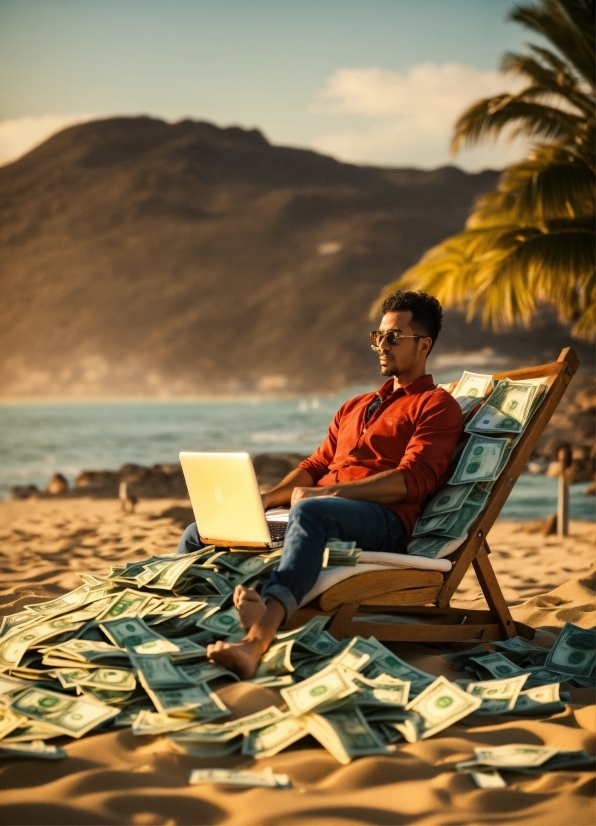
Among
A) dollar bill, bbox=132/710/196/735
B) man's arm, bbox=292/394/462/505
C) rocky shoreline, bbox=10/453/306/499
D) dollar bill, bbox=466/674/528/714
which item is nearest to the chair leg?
man's arm, bbox=292/394/462/505

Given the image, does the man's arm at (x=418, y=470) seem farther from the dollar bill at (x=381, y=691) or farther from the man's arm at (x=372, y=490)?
the dollar bill at (x=381, y=691)

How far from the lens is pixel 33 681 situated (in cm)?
340

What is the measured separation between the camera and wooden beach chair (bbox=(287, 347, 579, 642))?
3635mm

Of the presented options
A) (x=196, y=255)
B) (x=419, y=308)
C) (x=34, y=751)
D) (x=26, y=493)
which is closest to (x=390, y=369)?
(x=419, y=308)

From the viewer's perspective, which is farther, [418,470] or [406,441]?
[406,441]

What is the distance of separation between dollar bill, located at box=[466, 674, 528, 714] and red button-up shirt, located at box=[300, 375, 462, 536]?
79 cm

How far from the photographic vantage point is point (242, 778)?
263cm

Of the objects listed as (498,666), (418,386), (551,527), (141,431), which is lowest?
(141,431)

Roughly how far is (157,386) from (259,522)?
47.8 m

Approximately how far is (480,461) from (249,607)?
126cm

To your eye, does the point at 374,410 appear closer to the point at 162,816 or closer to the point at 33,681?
the point at 33,681

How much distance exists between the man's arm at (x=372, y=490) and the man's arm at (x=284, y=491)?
1.58 ft

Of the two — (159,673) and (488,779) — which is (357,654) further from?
(488,779)

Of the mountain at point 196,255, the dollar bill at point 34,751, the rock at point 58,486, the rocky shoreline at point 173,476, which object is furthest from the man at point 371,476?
the mountain at point 196,255
